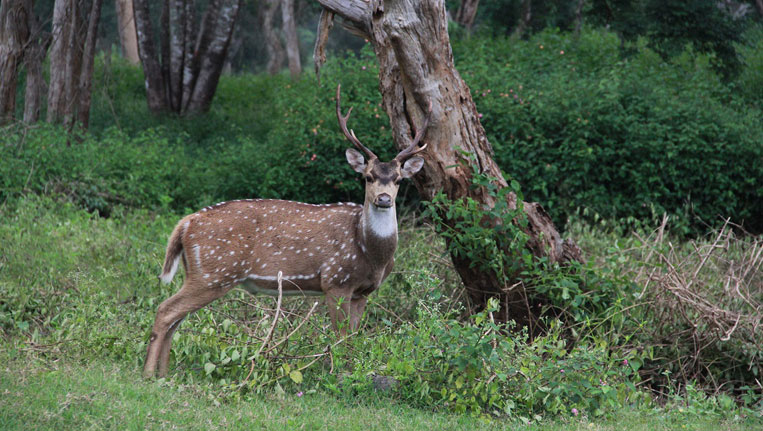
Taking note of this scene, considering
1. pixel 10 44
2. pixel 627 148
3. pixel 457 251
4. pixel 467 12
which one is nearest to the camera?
pixel 457 251

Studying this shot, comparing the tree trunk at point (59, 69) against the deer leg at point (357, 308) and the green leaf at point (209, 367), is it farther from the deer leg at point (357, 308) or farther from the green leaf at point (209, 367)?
the green leaf at point (209, 367)

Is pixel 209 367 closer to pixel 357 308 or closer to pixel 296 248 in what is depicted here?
pixel 296 248

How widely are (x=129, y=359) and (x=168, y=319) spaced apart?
473mm

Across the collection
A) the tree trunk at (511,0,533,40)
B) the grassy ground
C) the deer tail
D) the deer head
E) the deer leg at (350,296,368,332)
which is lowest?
the grassy ground

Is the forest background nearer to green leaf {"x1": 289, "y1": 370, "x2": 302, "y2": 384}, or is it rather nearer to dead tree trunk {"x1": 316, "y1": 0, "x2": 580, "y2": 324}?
green leaf {"x1": 289, "y1": 370, "x2": 302, "y2": 384}

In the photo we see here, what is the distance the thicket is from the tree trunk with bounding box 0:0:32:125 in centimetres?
53

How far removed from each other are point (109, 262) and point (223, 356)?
126 inches

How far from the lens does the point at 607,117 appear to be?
36.4 feet

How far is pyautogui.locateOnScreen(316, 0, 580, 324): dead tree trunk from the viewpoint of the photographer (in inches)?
272

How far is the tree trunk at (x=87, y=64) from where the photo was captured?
533 inches

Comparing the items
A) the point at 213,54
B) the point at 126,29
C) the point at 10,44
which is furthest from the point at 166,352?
the point at 126,29

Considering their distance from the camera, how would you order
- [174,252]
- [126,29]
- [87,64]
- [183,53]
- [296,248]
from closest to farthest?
1. [174,252]
2. [296,248]
3. [87,64]
4. [183,53]
5. [126,29]

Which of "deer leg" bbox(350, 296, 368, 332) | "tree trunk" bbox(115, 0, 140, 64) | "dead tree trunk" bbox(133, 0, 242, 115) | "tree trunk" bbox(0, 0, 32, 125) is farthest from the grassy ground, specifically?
"tree trunk" bbox(115, 0, 140, 64)

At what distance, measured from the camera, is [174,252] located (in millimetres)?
6578
